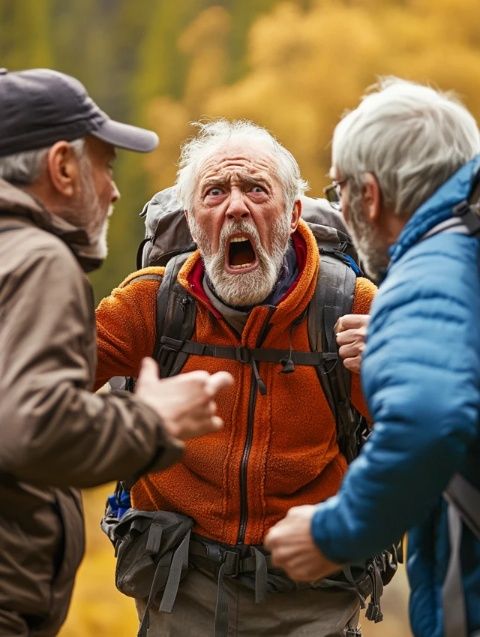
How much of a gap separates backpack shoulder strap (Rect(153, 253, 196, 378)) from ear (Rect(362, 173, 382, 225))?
114 cm

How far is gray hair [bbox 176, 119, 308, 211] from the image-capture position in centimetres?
421

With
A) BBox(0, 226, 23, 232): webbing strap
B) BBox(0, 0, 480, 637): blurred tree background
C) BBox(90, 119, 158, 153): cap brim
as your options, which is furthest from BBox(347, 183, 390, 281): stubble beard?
BBox(0, 0, 480, 637): blurred tree background

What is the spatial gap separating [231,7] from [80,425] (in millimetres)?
5381

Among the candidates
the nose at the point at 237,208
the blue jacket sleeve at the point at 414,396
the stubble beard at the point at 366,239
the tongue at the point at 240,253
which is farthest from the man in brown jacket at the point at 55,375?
the tongue at the point at 240,253

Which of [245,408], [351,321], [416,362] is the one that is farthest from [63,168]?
[245,408]

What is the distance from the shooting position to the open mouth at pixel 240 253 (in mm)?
4091

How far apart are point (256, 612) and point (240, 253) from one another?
44.1 inches

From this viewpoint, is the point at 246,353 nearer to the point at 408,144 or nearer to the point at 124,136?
the point at 124,136

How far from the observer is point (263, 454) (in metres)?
3.87

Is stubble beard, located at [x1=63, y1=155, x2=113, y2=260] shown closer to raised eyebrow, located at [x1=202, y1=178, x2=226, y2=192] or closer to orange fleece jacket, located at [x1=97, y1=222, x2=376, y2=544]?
orange fleece jacket, located at [x1=97, y1=222, x2=376, y2=544]

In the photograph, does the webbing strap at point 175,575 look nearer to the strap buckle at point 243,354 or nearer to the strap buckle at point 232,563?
the strap buckle at point 232,563

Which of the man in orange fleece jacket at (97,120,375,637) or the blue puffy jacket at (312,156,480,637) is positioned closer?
the blue puffy jacket at (312,156,480,637)

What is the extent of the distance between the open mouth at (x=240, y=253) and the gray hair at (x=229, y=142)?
177 millimetres

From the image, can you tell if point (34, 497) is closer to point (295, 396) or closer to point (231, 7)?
point (295, 396)
